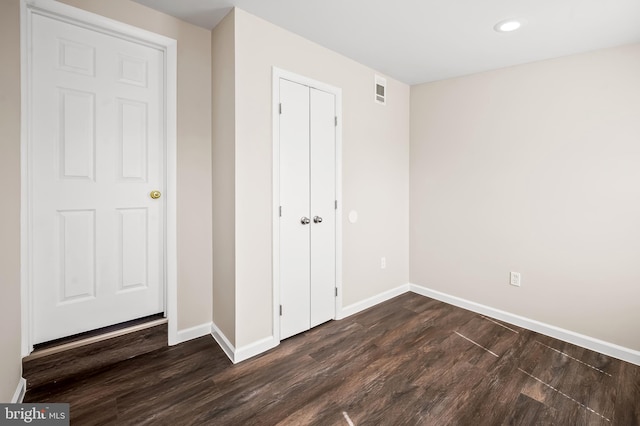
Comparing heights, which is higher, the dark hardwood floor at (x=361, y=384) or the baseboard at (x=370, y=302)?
the baseboard at (x=370, y=302)

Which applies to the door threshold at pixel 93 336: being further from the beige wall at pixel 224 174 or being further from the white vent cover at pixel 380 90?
the white vent cover at pixel 380 90

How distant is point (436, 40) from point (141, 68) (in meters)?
2.29

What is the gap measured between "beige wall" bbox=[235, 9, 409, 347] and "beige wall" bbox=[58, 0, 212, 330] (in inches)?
18.4

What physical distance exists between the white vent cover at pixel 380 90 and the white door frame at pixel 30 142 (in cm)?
190

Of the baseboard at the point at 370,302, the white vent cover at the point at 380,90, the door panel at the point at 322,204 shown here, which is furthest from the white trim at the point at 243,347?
the white vent cover at the point at 380,90

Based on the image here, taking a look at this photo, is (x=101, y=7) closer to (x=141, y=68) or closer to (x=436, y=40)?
(x=141, y=68)

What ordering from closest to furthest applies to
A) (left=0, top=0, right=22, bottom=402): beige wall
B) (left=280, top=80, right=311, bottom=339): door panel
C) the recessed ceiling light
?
(left=0, top=0, right=22, bottom=402): beige wall, the recessed ceiling light, (left=280, top=80, right=311, bottom=339): door panel

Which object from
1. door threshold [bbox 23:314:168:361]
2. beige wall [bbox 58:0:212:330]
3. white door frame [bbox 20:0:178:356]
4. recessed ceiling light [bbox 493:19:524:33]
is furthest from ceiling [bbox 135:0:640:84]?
door threshold [bbox 23:314:168:361]

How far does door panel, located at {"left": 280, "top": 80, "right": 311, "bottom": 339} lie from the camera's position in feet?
7.86

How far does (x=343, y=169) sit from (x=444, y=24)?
4.47 feet

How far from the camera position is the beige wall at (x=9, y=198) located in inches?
59.9

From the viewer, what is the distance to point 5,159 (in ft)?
5.09

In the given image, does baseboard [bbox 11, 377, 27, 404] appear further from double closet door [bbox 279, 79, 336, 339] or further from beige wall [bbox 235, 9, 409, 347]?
double closet door [bbox 279, 79, 336, 339]

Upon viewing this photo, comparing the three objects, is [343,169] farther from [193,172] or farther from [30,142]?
[30,142]
